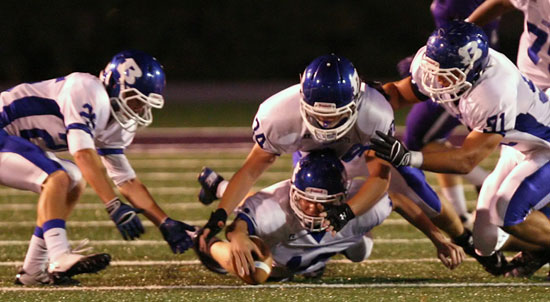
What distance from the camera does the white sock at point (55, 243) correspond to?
371 cm

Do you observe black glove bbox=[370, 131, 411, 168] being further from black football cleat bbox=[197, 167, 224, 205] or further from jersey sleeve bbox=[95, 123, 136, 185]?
jersey sleeve bbox=[95, 123, 136, 185]

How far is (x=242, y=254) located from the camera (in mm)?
3652

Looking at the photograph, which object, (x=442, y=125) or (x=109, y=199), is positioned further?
(x=442, y=125)

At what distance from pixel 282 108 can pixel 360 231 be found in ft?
1.91

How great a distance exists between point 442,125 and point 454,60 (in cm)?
148

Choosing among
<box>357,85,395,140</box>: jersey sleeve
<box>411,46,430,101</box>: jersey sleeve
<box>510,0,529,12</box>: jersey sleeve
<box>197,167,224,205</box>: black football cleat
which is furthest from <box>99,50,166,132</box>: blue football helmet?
<box>510,0,529,12</box>: jersey sleeve

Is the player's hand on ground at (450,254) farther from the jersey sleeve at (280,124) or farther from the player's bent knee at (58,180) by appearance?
the player's bent knee at (58,180)

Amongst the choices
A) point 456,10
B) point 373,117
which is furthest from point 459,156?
point 456,10

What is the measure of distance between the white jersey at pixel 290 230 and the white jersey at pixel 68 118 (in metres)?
0.60

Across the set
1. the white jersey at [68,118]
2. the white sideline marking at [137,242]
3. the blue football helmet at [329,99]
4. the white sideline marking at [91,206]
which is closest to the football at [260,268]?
the blue football helmet at [329,99]

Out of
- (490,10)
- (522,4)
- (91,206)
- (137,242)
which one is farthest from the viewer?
(91,206)

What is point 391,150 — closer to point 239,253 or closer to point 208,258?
point 239,253

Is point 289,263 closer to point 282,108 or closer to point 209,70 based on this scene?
point 282,108

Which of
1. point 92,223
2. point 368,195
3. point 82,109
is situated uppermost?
point 82,109
